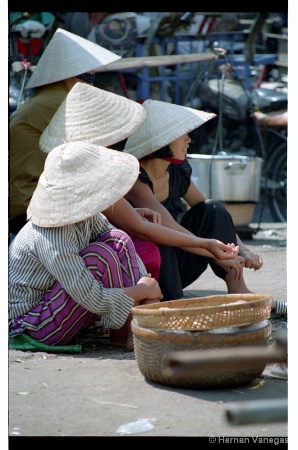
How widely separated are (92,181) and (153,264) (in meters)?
0.62

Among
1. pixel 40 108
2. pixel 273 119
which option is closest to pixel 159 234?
pixel 40 108

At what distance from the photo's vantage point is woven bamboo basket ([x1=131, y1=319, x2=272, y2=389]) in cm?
341

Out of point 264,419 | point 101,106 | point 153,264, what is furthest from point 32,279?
point 264,419

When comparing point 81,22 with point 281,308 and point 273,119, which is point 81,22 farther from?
point 281,308

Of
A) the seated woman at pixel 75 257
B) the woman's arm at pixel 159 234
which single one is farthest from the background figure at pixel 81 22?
the seated woman at pixel 75 257

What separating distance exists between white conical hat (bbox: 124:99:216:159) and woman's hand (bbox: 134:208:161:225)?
1.42 ft

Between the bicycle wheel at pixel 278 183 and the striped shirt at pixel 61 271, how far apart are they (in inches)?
195

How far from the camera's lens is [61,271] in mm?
3812

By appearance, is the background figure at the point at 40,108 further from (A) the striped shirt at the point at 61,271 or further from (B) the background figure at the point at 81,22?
(B) the background figure at the point at 81,22

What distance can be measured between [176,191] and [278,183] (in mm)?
4237

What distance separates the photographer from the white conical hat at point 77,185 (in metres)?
3.85

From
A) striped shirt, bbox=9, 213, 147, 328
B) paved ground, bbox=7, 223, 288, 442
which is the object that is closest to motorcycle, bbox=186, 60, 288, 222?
striped shirt, bbox=9, 213, 147, 328

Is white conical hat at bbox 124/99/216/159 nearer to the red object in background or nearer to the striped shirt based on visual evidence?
the striped shirt
